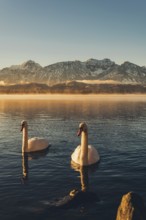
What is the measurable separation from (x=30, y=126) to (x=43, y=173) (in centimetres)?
3296

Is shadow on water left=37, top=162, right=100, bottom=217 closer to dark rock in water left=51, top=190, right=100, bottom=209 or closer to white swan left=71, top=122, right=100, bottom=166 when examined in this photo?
dark rock in water left=51, top=190, right=100, bottom=209

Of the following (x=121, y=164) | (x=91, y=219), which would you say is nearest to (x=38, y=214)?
(x=91, y=219)

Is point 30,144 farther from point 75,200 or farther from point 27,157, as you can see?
point 75,200

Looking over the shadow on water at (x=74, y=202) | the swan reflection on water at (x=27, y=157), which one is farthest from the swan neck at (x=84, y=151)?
the shadow on water at (x=74, y=202)

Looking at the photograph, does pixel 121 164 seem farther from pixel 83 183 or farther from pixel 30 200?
pixel 30 200

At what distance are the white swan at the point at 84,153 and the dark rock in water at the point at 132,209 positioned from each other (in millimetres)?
11664

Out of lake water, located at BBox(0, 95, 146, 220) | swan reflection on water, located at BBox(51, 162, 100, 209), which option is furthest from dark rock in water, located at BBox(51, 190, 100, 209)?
lake water, located at BBox(0, 95, 146, 220)

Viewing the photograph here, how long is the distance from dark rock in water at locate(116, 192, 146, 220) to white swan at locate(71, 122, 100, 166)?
11.7 metres

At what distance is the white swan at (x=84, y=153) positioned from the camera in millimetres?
28644

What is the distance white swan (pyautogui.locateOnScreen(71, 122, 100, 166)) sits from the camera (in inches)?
1128

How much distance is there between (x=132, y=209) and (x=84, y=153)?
40.5 feet

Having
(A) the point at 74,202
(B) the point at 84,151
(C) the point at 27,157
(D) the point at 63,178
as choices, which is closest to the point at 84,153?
(B) the point at 84,151

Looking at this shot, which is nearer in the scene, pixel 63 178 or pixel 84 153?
pixel 63 178

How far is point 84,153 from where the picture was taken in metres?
28.8
